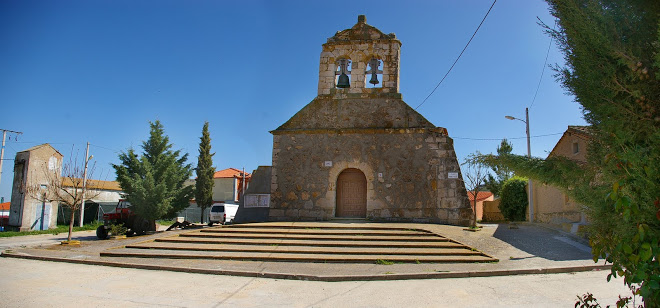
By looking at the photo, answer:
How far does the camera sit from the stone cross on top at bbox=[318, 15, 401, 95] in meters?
15.6

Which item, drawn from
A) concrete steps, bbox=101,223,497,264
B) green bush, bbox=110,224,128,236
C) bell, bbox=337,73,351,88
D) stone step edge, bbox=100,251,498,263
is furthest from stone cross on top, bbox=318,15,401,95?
green bush, bbox=110,224,128,236

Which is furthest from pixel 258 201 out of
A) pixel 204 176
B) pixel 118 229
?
pixel 204 176

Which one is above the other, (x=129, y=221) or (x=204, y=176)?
(x=204, y=176)

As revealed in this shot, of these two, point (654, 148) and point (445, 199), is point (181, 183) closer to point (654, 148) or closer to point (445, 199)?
point (445, 199)

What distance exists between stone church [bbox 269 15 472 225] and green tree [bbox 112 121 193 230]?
20.4 ft

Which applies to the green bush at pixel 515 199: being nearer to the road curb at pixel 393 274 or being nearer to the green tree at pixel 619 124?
the road curb at pixel 393 274

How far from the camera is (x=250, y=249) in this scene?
1073cm

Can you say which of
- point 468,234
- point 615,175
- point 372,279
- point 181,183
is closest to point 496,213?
point 468,234

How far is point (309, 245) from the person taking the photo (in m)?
11.1

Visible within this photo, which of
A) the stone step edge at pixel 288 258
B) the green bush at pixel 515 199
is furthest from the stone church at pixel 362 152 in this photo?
the green bush at pixel 515 199

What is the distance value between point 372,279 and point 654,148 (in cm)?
592

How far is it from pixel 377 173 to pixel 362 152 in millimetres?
957

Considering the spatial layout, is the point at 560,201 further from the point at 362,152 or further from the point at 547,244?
the point at 362,152

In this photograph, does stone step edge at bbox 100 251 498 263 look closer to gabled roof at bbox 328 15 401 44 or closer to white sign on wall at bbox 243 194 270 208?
white sign on wall at bbox 243 194 270 208
